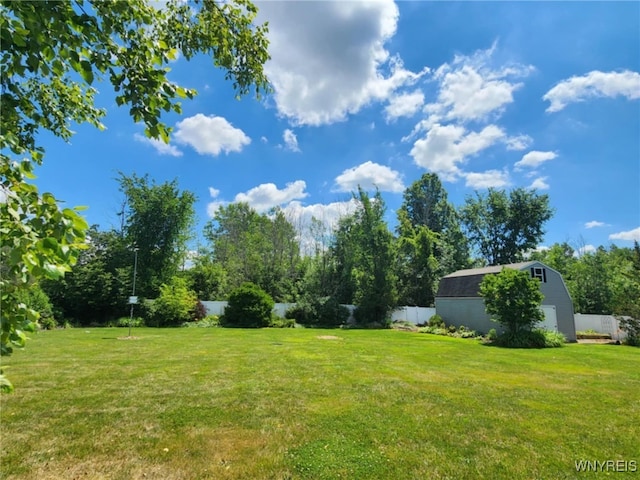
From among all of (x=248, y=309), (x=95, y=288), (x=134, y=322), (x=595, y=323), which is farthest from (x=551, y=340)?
(x=95, y=288)

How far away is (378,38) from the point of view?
7227mm

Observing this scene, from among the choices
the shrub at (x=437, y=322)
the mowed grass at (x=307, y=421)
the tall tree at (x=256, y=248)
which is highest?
the tall tree at (x=256, y=248)

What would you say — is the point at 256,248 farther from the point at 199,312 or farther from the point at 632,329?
the point at 632,329

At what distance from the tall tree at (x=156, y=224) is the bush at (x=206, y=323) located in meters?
5.08

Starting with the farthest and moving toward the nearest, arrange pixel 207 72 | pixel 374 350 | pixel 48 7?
pixel 374 350 < pixel 207 72 < pixel 48 7

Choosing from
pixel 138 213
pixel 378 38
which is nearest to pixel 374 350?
pixel 378 38

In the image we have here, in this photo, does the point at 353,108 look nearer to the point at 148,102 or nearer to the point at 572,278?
the point at 148,102

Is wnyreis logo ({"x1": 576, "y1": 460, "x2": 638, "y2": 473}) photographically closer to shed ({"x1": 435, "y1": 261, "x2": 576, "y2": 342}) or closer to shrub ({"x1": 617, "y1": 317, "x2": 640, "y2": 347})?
shed ({"x1": 435, "y1": 261, "x2": 576, "y2": 342})

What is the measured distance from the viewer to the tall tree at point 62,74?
59.2 inches

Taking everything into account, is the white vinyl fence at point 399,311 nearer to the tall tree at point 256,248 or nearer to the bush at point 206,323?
the bush at point 206,323

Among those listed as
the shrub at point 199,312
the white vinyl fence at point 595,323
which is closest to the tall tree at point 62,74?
the shrub at point 199,312

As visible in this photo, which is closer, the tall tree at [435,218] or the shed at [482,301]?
the shed at [482,301]

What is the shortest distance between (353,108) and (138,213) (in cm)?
2160

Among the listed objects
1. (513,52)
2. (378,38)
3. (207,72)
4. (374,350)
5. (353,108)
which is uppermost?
(353,108)
